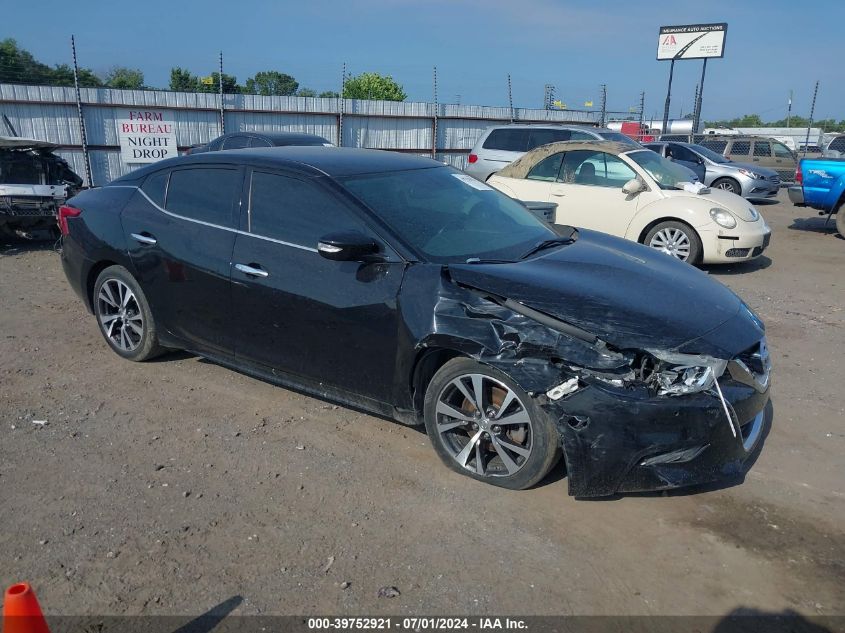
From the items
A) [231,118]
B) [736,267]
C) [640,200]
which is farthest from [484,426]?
[231,118]

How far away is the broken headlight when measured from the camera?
3.32 metres

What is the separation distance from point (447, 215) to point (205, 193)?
1.72 meters

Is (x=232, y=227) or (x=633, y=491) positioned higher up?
(x=232, y=227)

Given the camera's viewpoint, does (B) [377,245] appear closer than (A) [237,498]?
No

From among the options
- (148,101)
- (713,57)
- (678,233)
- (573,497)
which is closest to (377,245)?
(573,497)

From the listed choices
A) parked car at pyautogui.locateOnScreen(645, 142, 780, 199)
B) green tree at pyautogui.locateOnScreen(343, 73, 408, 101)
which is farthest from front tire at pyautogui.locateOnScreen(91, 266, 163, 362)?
green tree at pyautogui.locateOnScreen(343, 73, 408, 101)

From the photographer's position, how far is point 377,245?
12.9 feet

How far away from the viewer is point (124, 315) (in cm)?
537

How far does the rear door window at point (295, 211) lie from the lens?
4176 mm

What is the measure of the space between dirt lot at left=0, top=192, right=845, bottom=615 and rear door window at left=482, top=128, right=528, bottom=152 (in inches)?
397

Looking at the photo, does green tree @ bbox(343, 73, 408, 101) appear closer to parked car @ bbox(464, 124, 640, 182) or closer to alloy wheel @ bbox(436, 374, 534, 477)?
parked car @ bbox(464, 124, 640, 182)

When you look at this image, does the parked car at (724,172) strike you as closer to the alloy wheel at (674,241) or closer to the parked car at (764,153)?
the parked car at (764,153)

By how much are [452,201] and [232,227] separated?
1.47 m

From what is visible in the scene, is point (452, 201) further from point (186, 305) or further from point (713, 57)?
point (713, 57)
